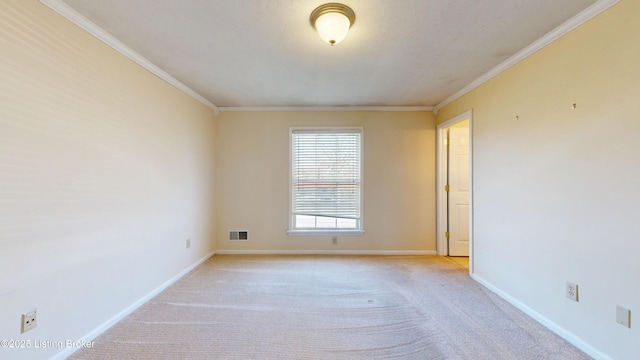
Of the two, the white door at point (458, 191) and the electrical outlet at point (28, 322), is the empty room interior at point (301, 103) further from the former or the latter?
the white door at point (458, 191)

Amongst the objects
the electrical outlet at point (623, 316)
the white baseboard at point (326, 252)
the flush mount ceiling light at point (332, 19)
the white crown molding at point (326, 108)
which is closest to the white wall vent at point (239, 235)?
the white baseboard at point (326, 252)

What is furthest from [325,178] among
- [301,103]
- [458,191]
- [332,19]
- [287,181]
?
[332,19]

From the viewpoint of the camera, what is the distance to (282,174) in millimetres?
4121

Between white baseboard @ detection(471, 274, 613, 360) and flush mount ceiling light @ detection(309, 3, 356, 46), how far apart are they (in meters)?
2.79

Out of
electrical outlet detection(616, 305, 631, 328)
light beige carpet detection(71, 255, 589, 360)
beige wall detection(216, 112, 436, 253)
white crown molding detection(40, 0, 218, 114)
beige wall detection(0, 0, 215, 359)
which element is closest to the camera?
beige wall detection(0, 0, 215, 359)

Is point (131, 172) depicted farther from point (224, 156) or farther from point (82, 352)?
point (224, 156)

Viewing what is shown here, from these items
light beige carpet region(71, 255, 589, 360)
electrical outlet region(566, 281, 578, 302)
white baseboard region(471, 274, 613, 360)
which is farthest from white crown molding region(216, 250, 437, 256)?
electrical outlet region(566, 281, 578, 302)

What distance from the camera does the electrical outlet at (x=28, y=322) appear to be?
4.89ft

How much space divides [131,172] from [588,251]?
3689 millimetres

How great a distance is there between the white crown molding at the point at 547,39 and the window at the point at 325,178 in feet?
6.07

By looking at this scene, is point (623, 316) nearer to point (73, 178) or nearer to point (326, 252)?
point (326, 252)

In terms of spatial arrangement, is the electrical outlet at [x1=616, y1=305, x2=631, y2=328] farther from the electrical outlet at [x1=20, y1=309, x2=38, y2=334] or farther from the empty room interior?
the electrical outlet at [x1=20, y1=309, x2=38, y2=334]

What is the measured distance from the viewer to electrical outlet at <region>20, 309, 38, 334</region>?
149cm

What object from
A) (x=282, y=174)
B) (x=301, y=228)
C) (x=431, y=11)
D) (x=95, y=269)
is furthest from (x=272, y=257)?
(x=431, y=11)
